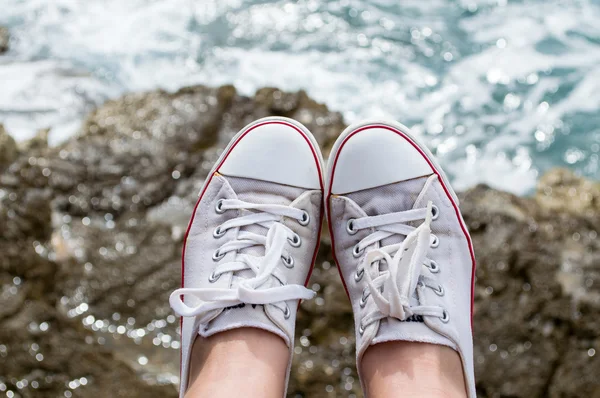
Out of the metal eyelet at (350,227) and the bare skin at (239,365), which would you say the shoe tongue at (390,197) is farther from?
the bare skin at (239,365)

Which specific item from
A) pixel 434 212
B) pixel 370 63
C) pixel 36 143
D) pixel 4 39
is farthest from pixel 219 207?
pixel 4 39

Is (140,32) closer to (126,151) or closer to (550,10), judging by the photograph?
(126,151)

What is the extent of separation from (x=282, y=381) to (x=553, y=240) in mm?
1333

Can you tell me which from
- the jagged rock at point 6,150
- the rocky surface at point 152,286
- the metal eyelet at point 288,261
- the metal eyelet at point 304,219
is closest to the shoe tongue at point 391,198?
the metal eyelet at point 304,219

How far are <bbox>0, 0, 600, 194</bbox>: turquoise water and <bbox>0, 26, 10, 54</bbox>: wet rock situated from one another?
7cm

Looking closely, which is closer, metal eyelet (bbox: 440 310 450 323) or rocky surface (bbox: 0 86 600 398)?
metal eyelet (bbox: 440 310 450 323)

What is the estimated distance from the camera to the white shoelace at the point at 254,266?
1.37 metres

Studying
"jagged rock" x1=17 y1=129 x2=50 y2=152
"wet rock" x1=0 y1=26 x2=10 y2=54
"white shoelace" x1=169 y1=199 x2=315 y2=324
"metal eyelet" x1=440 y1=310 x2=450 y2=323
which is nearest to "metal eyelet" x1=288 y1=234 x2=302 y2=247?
"white shoelace" x1=169 y1=199 x2=315 y2=324

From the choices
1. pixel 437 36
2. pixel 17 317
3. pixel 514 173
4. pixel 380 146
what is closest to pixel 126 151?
pixel 17 317

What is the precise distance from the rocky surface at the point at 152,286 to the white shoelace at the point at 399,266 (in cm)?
56

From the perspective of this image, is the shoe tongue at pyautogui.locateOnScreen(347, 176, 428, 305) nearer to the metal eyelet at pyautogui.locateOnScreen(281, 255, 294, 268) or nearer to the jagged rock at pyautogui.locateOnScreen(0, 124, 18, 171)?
the metal eyelet at pyautogui.locateOnScreen(281, 255, 294, 268)

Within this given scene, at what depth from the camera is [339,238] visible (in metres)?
1.66

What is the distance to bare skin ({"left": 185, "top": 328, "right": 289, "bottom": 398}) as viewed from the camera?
1.27 m

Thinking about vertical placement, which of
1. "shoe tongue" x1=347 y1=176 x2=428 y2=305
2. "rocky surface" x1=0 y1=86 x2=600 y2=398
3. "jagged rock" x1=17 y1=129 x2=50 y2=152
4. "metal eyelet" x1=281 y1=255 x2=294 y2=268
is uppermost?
"shoe tongue" x1=347 y1=176 x2=428 y2=305
